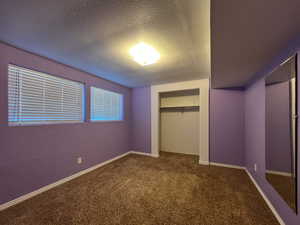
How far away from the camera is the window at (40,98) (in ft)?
5.82

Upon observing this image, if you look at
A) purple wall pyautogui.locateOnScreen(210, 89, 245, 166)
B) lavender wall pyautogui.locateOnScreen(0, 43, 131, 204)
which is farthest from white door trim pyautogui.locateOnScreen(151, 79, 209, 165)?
lavender wall pyautogui.locateOnScreen(0, 43, 131, 204)

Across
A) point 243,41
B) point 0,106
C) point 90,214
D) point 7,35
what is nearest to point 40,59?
point 7,35

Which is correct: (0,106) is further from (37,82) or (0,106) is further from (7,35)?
(7,35)

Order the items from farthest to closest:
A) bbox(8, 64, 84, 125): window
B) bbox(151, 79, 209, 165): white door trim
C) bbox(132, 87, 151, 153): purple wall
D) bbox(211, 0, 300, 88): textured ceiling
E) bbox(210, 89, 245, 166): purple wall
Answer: bbox(132, 87, 151, 153): purple wall → bbox(151, 79, 209, 165): white door trim → bbox(210, 89, 245, 166): purple wall → bbox(8, 64, 84, 125): window → bbox(211, 0, 300, 88): textured ceiling

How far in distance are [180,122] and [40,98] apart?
3674 mm

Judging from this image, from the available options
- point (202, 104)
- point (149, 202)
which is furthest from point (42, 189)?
point (202, 104)

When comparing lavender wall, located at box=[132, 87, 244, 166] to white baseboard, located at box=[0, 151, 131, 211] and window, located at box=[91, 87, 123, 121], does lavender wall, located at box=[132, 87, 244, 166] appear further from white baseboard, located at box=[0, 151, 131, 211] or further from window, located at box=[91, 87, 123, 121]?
white baseboard, located at box=[0, 151, 131, 211]

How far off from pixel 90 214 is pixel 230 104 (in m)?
3.45

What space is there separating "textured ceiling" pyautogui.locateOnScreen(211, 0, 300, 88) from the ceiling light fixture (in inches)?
32.8

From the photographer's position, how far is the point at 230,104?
303 cm

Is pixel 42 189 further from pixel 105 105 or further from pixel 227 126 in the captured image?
pixel 227 126

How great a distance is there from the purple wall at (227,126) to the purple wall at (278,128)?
1.25m

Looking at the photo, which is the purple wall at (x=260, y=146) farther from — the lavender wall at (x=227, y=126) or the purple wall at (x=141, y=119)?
the purple wall at (x=141, y=119)

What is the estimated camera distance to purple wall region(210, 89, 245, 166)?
9.65 ft
